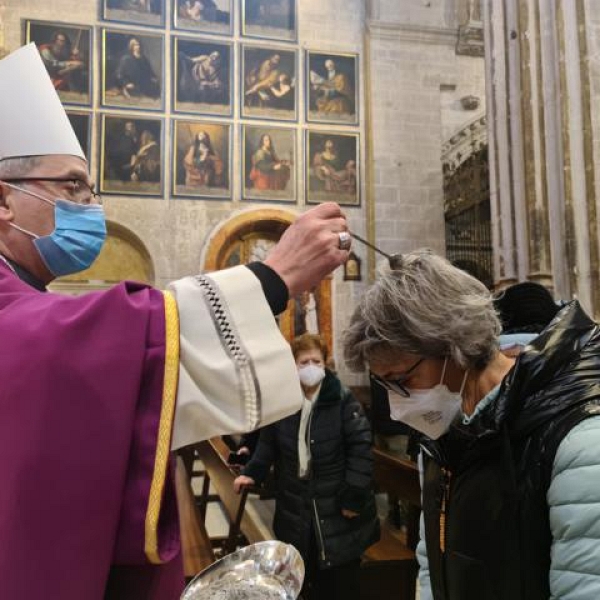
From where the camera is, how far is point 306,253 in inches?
41.6

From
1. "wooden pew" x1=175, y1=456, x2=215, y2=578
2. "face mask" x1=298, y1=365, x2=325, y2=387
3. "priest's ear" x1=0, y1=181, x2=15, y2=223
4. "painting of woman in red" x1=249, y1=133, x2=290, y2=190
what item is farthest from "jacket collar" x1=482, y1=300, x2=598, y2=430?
"painting of woman in red" x1=249, y1=133, x2=290, y2=190

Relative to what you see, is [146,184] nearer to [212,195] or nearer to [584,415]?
[212,195]

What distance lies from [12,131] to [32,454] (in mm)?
873

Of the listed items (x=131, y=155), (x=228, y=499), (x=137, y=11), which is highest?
(x=137, y=11)

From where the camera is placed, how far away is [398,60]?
11766mm

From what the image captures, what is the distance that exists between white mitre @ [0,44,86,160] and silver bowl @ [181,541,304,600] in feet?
3.23

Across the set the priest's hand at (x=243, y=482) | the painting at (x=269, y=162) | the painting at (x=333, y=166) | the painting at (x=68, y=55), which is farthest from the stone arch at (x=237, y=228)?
the priest's hand at (x=243, y=482)

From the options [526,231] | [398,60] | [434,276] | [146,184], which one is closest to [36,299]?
[434,276]

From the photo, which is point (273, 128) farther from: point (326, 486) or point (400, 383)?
point (400, 383)

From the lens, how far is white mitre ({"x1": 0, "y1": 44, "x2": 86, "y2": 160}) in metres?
1.42

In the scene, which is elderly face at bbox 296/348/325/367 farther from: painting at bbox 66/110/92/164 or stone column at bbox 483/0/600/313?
painting at bbox 66/110/92/164

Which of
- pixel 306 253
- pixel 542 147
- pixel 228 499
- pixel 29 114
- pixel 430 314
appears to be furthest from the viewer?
pixel 542 147

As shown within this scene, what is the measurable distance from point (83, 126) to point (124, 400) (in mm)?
10640

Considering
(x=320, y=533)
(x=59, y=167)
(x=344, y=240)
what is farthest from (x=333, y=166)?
(x=344, y=240)
